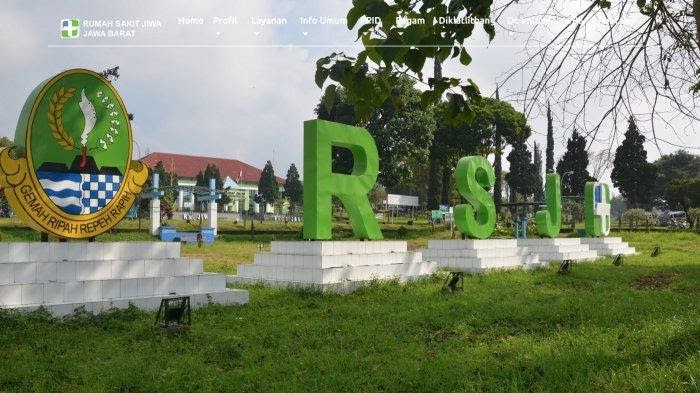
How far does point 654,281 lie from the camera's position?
14938 mm

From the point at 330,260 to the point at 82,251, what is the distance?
5211 millimetres

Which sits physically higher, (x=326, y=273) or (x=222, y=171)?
(x=222, y=171)

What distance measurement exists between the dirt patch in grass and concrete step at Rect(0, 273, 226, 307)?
10.2 meters

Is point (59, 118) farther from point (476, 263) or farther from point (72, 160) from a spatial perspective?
point (476, 263)

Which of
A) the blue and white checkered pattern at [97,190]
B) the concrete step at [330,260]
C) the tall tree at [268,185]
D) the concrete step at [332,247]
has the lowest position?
the concrete step at [330,260]

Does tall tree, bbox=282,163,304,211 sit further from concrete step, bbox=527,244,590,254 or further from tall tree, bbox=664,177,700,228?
concrete step, bbox=527,244,590,254

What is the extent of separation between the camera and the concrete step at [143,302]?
28.1 ft

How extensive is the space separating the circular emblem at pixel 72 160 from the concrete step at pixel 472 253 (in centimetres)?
1051

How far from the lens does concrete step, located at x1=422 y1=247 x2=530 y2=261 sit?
17328mm

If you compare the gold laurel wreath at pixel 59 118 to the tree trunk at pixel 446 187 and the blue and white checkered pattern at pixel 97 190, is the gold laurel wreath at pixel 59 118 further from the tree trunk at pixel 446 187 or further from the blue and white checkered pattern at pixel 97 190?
the tree trunk at pixel 446 187

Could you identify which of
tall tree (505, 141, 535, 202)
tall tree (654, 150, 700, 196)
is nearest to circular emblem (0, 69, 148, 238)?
tall tree (505, 141, 535, 202)

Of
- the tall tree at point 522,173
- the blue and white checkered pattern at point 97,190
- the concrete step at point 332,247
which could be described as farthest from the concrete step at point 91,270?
the tall tree at point 522,173

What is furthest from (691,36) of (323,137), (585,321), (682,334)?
(323,137)

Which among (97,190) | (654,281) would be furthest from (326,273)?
(654,281)
